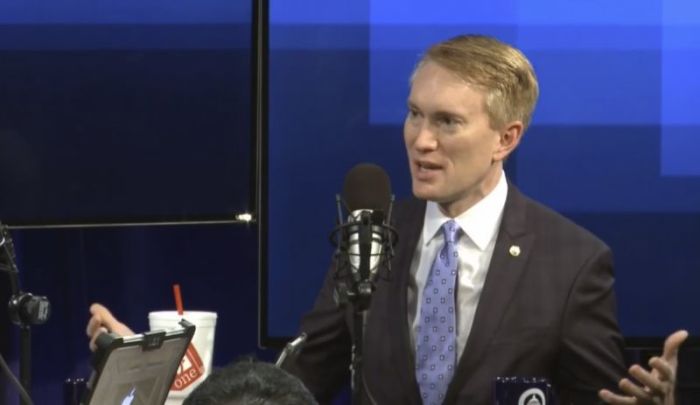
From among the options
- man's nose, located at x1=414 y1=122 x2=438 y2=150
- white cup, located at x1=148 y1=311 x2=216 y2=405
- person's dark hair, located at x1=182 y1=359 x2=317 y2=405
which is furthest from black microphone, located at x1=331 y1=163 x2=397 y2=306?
person's dark hair, located at x1=182 y1=359 x2=317 y2=405

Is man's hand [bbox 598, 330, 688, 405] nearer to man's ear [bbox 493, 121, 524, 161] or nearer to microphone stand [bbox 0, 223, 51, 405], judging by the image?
man's ear [bbox 493, 121, 524, 161]

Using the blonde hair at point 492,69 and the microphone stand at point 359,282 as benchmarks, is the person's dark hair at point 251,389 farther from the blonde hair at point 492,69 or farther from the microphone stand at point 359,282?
the blonde hair at point 492,69

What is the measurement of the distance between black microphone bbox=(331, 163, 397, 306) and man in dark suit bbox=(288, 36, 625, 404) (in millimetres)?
539

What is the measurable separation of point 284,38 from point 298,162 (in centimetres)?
38

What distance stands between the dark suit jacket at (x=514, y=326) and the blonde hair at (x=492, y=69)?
254mm

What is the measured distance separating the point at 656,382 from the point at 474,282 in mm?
645

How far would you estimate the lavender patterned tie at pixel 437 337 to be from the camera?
3.31 m

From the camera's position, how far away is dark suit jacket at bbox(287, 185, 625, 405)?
332 cm

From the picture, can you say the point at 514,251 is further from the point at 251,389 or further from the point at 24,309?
the point at 251,389

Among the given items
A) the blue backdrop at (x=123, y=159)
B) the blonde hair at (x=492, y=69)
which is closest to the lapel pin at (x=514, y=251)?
the blonde hair at (x=492, y=69)

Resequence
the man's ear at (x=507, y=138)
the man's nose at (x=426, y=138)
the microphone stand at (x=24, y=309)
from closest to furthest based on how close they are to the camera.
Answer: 1. the microphone stand at (x=24, y=309)
2. the man's nose at (x=426, y=138)
3. the man's ear at (x=507, y=138)

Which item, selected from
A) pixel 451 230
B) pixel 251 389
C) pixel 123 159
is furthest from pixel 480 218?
pixel 251 389

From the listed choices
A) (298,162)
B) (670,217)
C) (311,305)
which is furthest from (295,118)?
(670,217)

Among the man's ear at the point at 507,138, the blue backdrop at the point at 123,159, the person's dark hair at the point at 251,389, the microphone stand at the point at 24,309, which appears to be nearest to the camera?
the person's dark hair at the point at 251,389
